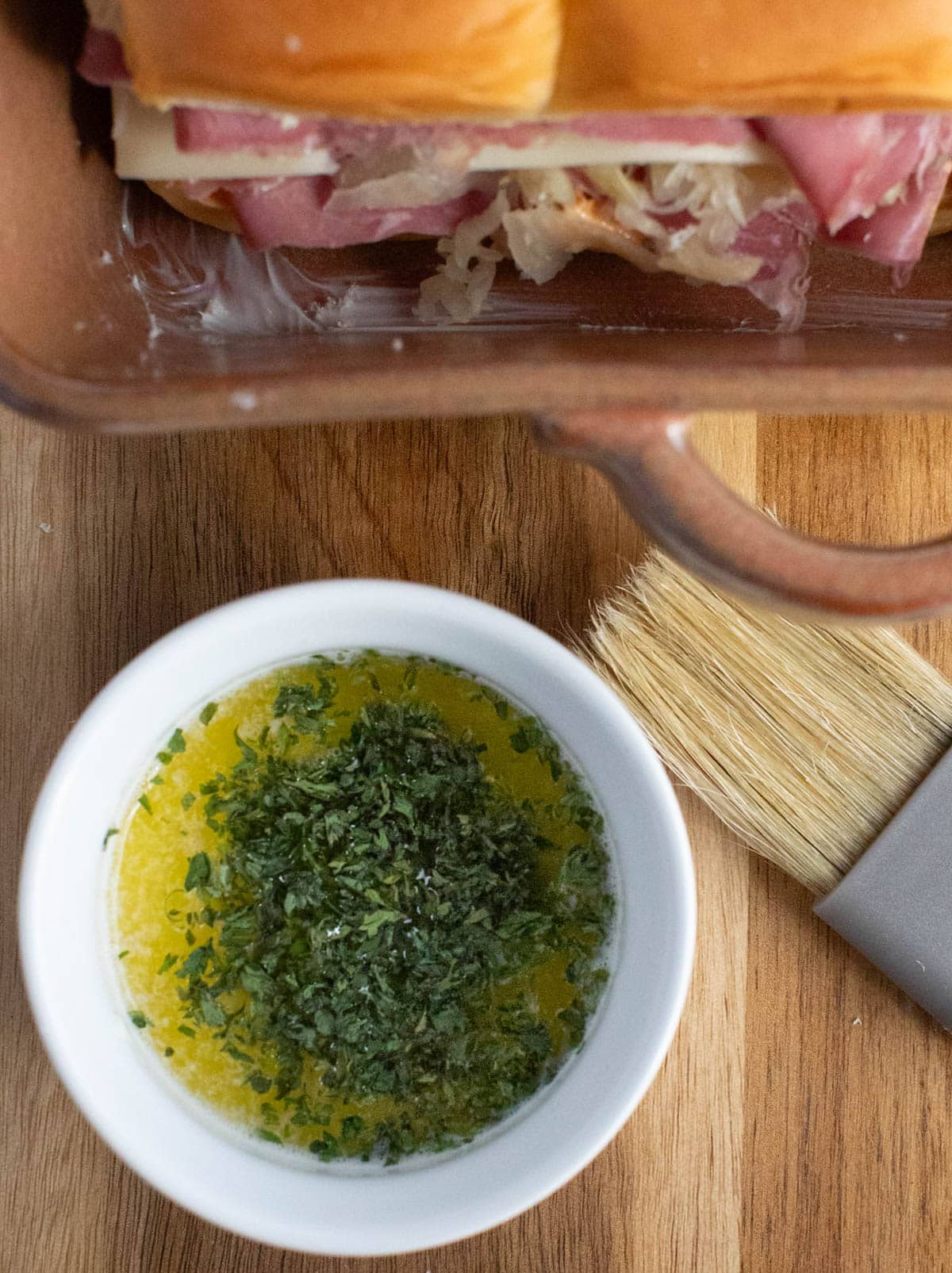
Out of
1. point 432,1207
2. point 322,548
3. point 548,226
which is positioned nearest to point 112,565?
point 322,548

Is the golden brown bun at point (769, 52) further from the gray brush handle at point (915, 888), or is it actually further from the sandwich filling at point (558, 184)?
the gray brush handle at point (915, 888)

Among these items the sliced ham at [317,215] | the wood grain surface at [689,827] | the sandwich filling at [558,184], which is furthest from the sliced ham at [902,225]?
the sliced ham at [317,215]

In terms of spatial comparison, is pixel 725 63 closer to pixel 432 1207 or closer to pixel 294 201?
pixel 294 201

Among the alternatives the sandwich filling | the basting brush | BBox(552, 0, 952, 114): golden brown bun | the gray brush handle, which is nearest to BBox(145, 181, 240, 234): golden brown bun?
the sandwich filling

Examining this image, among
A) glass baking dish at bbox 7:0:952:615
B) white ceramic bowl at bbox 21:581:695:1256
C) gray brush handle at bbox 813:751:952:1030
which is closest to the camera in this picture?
glass baking dish at bbox 7:0:952:615

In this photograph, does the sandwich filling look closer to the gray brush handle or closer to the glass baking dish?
the glass baking dish

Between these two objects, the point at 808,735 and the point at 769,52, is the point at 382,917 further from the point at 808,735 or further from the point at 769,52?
the point at 769,52
